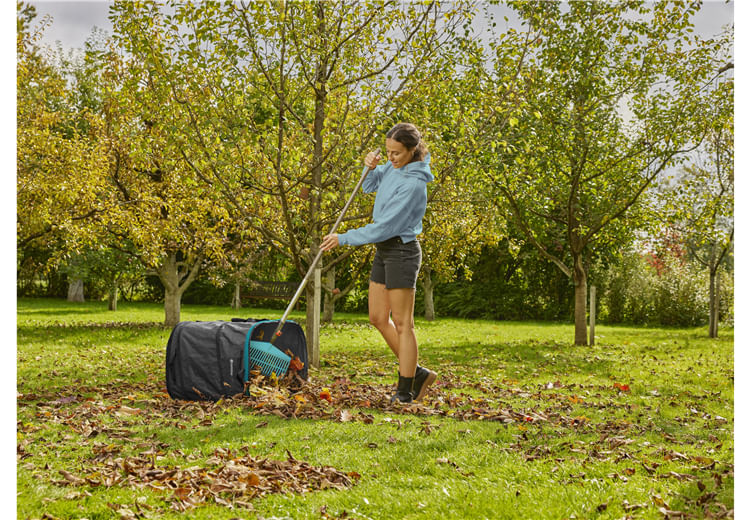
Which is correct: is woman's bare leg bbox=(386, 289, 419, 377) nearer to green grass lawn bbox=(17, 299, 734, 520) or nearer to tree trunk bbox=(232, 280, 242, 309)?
green grass lawn bbox=(17, 299, 734, 520)

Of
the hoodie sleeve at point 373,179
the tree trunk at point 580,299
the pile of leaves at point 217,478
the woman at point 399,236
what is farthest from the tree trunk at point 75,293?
the pile of leaves at point 217,478

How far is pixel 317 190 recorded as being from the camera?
21.2 feet

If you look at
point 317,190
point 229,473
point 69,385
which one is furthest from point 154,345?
point 229,473

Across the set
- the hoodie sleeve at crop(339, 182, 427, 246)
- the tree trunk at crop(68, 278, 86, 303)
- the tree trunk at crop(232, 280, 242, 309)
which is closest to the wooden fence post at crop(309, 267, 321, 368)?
the hoodie sleeve at crop(339, 182, 427, 246)

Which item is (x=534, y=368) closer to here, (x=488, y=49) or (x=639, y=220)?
(x=639, y=220)

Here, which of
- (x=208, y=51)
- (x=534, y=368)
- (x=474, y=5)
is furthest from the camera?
(x=534, y=368)

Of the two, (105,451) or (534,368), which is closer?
(105,451)

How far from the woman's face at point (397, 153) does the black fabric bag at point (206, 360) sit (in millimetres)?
1871

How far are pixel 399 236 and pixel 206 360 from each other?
2019mm

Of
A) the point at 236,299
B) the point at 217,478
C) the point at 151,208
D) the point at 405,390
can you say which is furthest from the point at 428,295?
the point at 217,478

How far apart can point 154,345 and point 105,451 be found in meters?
7.36

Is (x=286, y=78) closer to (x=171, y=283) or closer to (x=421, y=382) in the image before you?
(x=421, y=382)

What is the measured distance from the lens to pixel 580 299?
39.9 ft

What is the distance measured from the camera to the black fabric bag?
16.9 ft
